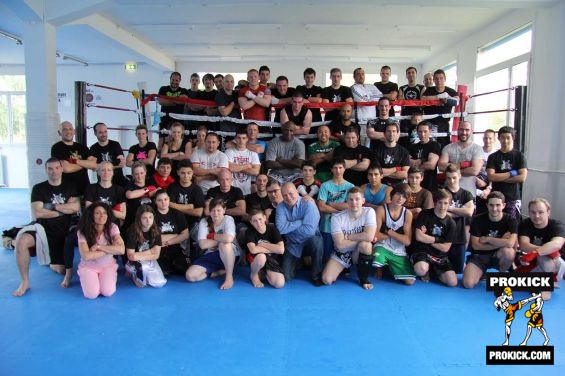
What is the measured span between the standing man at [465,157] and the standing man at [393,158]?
0.50 metres

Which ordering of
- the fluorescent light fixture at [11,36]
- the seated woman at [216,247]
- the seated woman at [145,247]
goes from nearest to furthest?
1. the seated woman at [145,247]
2. the seated woman at [216,247]
3. the fluorescent light fixture at [11,36]

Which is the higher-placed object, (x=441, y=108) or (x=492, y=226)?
(x=441, y=108)

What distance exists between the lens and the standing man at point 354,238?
13.6 ft

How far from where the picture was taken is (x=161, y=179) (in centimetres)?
482

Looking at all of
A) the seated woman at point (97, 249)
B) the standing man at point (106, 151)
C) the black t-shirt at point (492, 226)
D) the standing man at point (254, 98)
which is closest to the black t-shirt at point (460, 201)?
the black t-shirt at point (492, 226)

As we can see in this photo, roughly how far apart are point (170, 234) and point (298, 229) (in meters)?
1.40

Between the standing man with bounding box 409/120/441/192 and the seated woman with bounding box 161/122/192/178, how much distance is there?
290 centimetres

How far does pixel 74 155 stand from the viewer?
5074 millimetres

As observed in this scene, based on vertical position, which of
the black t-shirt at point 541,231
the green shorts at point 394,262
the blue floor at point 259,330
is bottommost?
the blue floor at point 259,330

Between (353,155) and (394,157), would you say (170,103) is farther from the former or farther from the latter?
(394,157)

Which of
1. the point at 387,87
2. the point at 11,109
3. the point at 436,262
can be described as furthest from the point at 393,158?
the point at 11,109

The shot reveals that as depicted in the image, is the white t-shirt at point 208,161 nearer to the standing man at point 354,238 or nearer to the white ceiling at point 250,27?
the standing man at point 354,238

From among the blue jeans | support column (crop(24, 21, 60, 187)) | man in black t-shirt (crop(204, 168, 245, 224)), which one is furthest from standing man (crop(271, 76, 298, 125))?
support column (crop(24, 21, 60, 187))

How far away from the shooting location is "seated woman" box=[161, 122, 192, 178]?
526 cm
